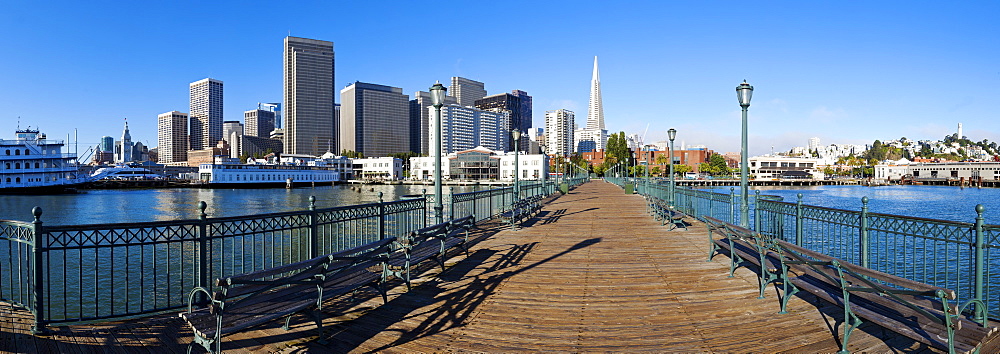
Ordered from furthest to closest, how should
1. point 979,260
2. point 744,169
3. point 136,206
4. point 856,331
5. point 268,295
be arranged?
point 136,206, point 744,169, point 979,260, point 856,331, point 268,295

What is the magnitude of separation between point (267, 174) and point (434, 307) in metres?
139

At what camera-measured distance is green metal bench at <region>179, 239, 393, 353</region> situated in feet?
14.0

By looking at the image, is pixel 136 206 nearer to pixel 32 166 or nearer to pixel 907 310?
pixel 32 166

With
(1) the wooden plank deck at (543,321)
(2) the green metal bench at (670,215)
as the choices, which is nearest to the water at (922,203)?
(2) the green metal bench at (670,215)

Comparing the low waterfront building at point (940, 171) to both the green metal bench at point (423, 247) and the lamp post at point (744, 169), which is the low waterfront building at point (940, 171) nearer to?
the lamp post at point (744, 169)

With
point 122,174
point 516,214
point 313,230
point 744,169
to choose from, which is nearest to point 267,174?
point 122,174

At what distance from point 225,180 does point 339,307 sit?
13444 centimetres

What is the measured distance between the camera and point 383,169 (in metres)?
164

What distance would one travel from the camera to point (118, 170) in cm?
14000

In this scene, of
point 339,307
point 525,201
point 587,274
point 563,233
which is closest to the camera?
point 339,307

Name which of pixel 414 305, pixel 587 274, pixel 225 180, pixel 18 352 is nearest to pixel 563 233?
pixel 587 274

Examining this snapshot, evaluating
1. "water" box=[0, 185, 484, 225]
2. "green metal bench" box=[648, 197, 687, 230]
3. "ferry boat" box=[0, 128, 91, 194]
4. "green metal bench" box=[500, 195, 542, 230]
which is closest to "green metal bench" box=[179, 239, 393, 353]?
"green metal bench" box=[500, 195, 542, 230]

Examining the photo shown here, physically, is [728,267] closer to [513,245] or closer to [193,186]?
[513,245]

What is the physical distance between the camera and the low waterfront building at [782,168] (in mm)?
157000
